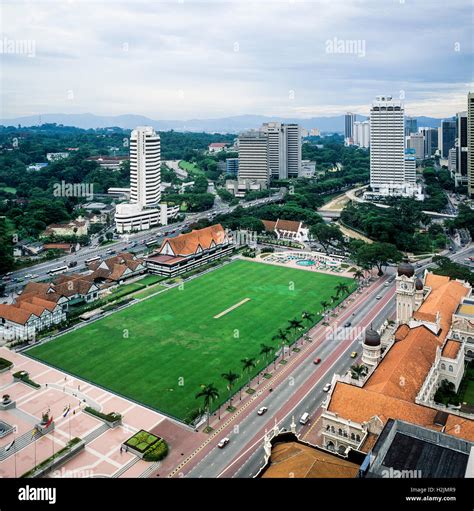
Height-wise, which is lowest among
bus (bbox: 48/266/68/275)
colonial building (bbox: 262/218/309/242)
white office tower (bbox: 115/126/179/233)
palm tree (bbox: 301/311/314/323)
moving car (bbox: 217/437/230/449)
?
moving car (bbox: 217/437/230/449)

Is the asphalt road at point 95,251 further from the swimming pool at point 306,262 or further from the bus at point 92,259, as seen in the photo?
the swimming pool at point 306,262

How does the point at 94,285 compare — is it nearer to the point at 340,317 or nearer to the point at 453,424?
the point at 340,317

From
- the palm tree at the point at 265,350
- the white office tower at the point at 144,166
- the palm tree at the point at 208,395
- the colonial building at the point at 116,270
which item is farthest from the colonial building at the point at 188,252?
the palm tree at the point at 208,395

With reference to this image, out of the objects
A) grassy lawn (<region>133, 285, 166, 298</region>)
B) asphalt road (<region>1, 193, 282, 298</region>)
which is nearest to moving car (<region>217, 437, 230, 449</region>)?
grassy lawn (<region>133, 285, 166, 298</region>)

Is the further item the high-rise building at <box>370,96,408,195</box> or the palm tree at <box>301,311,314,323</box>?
→ the high-rise building at <box>370,96,408,195</box>

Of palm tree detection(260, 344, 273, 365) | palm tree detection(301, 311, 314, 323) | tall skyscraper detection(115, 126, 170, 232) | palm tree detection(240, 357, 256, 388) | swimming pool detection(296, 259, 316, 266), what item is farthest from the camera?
tall skyscraper detection(115, 126, 170, 232)

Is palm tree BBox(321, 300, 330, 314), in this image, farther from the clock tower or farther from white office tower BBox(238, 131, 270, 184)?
white office tower BBox(238, 131, 270, 184)

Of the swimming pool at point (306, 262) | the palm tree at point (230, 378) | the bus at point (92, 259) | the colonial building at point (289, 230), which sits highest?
the colonial building at point (289, 230)

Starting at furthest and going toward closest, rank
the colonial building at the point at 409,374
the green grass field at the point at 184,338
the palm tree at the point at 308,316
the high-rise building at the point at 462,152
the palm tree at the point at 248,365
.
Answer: the high-rise building at the point at 462,152 < the palm tree at the point at 308,316 < the green grass field at the point at 184,338 < the palm tree at the point at 248,365 < the colonial building at the point at 409,374

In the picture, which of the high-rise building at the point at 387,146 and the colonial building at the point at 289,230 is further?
the high-rise building at the point at 387,146
